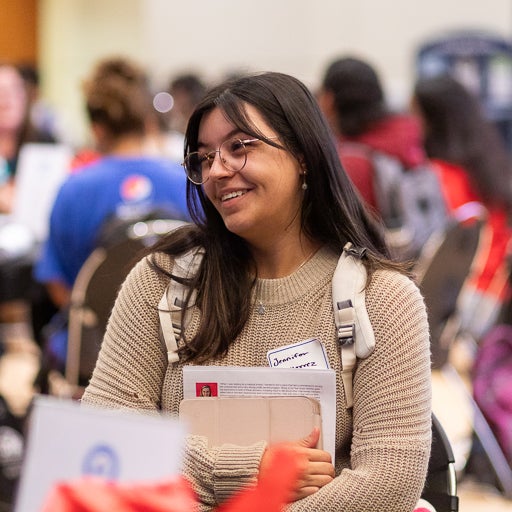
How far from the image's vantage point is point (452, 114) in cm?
543

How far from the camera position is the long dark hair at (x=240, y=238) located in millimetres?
2057

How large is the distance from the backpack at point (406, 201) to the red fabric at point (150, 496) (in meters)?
3.29

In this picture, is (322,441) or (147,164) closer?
(322,441)

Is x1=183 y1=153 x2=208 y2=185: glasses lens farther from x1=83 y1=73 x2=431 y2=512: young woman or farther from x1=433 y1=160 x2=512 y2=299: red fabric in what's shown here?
x1=433 y1=160 x2=512 y2=299: red fabric

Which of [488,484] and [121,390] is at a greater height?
[121,390]

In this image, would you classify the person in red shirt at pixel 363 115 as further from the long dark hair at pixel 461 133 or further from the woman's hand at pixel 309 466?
the woman's hand at pixel 309 466

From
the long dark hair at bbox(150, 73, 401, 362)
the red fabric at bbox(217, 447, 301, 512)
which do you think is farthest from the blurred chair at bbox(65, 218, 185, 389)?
the red fabric at bbox(217, 447, 301, 512)

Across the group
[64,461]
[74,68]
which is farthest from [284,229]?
[74,68]

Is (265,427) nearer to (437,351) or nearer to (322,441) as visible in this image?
(322,441)

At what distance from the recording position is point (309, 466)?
6.27 ft

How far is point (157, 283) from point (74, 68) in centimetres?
1320

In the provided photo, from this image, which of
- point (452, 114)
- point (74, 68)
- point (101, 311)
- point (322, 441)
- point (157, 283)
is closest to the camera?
point (322, 441)

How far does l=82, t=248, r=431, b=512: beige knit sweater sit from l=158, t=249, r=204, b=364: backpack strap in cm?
2

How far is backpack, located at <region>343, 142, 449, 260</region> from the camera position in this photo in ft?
14.8
